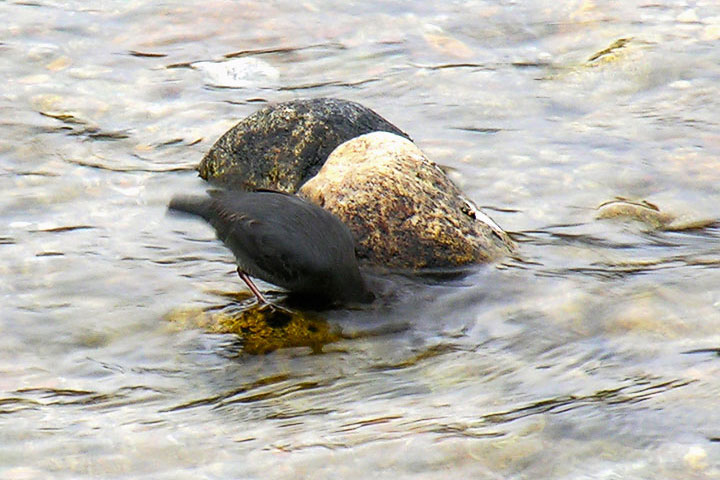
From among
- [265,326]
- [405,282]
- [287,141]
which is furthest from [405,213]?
[287,141]

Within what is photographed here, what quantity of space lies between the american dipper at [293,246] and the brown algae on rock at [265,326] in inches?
4.8

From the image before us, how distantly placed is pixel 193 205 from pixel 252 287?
0.64 m

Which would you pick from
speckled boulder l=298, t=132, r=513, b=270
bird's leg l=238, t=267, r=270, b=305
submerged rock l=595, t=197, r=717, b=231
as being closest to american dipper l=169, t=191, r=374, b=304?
bird's leg l=238, t=267, r=270, b=305

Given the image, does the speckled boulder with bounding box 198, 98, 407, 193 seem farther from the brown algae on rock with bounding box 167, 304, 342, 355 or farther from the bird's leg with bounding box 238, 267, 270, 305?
the brown algae on rock with bounding box 167, 304, 342, 355

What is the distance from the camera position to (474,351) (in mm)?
5297

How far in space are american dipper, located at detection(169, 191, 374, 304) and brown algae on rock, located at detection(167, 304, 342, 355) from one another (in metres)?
0.12

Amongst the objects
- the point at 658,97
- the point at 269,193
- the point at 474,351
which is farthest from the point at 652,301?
the point at 658,97

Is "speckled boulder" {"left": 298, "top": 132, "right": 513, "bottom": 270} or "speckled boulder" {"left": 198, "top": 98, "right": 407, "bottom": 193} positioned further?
"speckled boulder" {"left": 198, "top": 98, "right": 407, "bottom": 193}

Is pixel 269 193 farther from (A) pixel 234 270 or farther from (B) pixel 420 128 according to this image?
(B) pixel 420 128

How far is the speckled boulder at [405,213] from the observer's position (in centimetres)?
623

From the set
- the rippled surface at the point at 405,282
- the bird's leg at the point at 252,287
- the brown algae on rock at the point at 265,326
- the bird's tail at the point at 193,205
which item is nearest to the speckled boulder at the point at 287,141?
the rippled surface at the point at 405,282

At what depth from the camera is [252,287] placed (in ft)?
19.5

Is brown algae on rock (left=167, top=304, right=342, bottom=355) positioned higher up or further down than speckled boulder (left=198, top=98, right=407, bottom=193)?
further down

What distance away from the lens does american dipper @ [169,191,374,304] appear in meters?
5.68
